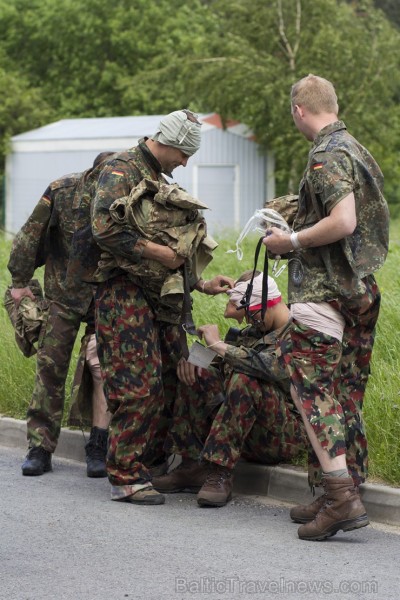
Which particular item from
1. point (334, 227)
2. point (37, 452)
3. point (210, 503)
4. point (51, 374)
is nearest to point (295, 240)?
point (334, 227)

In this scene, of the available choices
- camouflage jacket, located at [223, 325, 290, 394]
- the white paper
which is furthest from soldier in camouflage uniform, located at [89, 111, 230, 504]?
camouflage jacket, located at [223, 325, 290, 394]

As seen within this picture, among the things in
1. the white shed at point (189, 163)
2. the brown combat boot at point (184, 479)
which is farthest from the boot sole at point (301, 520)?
the white shed at point (189, 163)

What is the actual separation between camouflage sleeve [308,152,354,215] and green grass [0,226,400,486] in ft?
4.87

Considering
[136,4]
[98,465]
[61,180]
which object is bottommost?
[98,465]

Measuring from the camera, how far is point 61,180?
717 cm

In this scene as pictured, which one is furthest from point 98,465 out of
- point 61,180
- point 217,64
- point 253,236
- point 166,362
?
point 217,64

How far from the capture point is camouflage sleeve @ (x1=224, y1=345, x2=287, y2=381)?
622 cm

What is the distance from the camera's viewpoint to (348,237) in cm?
551

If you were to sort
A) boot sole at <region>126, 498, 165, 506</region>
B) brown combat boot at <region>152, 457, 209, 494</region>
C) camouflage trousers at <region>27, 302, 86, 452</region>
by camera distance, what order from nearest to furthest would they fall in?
boot sole at <region>126, 498, 165, 506</region> → brown combat boot at <region>152, 457, 209, 494</region> → camouflage trousers at <region>27, 302, 86, 452</region>

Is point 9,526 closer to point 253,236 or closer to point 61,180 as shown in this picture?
point 61,180

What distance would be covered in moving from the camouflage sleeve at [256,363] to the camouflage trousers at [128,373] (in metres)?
0.41

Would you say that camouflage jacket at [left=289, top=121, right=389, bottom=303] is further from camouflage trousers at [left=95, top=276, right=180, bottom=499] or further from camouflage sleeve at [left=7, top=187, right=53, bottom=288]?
camouflage sleeve at [left=7, top=187, right=53, bottom=288]

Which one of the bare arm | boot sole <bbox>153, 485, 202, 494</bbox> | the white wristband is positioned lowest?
boot sole <bbox>153, 485, 202, 494</bbox>

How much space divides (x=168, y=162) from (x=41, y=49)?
31339 millimetres
